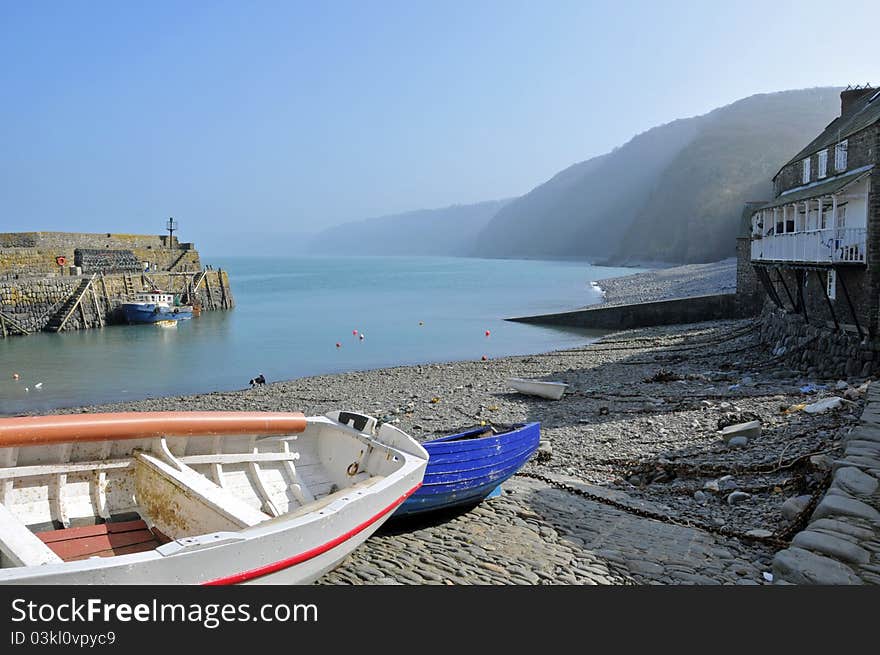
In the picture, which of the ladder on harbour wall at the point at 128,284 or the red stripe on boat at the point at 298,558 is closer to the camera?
the red stripe on boat at the point at 298,558

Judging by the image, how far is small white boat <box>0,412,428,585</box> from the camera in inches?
217

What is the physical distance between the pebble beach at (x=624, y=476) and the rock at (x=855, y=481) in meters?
0.69

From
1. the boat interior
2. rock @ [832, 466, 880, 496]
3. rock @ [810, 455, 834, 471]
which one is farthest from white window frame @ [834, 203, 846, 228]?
the boat interior

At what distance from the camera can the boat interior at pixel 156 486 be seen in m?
6.85

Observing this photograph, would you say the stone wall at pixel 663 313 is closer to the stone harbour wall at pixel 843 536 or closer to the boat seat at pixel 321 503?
the stone harbour wall at pixel 843 536

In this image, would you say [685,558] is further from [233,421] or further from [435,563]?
[233,421]

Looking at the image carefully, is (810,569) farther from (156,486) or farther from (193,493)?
(156,486)

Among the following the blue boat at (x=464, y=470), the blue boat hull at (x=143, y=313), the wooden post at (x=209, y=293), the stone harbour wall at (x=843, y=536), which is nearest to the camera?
the stone harbour wall at (x=843, y=536)

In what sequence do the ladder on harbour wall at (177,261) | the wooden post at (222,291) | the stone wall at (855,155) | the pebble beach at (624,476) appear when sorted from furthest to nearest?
the wooden post at (222,291), the ladder on harbour wall at (177,261), the stone wall at (855,155), the pebble beach at (624,476)

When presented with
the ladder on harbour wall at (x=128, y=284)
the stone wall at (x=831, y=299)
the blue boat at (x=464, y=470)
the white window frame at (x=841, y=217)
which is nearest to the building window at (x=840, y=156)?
the white window frame at (x=841, y=217)

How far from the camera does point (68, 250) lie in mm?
56656

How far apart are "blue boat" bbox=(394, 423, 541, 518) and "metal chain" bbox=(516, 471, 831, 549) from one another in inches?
50.6
